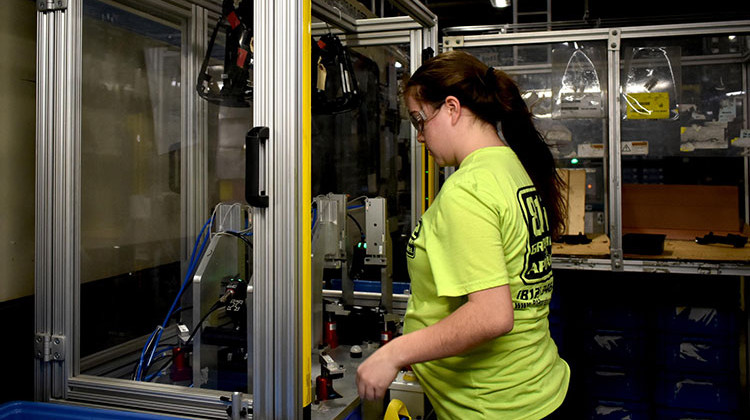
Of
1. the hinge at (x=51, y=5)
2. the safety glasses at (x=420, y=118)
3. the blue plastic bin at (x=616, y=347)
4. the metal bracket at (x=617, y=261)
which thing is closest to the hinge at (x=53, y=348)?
the hinge at (x=51, y=5)

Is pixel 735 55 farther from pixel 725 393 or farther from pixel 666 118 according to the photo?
pixel 725 393

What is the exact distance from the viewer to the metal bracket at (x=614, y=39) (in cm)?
292

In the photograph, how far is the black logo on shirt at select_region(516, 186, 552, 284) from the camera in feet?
4.04

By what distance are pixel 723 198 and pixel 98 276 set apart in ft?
10.6

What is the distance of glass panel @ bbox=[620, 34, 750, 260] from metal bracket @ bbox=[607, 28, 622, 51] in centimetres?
12

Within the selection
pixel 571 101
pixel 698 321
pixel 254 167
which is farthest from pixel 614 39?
pixel 254 167

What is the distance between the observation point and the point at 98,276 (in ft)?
6.50

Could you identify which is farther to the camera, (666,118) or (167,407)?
(666,118)

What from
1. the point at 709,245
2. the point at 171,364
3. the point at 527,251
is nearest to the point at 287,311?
the point at 527,251

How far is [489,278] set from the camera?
3.49 ft

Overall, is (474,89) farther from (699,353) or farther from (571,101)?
(699,353)

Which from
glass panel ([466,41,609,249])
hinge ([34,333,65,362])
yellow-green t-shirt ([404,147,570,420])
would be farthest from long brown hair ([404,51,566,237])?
glass panel ([466,41,609,249])

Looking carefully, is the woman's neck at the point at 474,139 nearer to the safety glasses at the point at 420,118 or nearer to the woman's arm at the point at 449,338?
the safety glasses at the point at 420,118

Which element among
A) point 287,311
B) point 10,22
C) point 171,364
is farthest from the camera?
point 171,364
